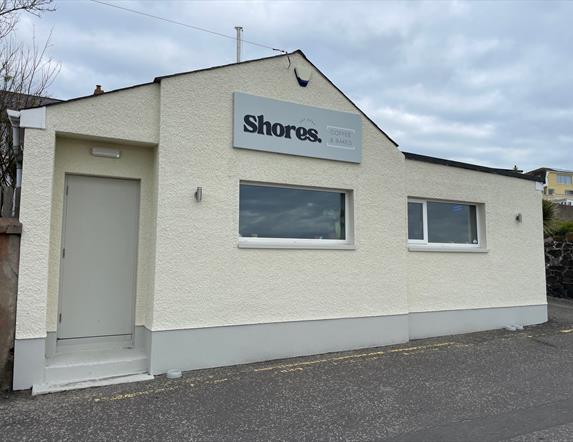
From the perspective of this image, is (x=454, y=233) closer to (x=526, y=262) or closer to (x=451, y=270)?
(x=451, y=270)

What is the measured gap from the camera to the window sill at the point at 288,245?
6.16m

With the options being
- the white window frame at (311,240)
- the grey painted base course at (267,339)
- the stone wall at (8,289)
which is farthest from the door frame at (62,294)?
the white window frame at (311,240)

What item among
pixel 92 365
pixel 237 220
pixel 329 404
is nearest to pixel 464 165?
pixel 237 220

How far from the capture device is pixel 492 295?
8492 millimetres

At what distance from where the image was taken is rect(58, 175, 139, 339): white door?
18.2ft

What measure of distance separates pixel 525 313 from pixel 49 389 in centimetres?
902

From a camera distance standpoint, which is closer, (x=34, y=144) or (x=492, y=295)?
(x=34, y=144)

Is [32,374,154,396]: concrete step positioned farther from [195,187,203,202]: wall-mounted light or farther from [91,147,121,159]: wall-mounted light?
[91,147,121,159]: wall-mounted light

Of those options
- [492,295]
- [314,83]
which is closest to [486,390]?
[492,295]

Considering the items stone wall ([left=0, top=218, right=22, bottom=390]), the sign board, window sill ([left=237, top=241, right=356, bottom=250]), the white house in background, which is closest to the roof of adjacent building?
the white house in background

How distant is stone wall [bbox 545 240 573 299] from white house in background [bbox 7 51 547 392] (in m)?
6.85

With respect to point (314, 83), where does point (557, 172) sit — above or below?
above

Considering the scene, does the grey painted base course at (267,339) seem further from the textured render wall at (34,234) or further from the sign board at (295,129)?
the sign board at (295,129)

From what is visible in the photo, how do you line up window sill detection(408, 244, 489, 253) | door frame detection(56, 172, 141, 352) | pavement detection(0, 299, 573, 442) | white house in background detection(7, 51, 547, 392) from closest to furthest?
pavement detection(0, 299, 573, 442)
white house in background detection(7, 51, 547, 392)
door frame detection(56, 172, 141, 352)
window sill detection(408, 244, 489, 253)
